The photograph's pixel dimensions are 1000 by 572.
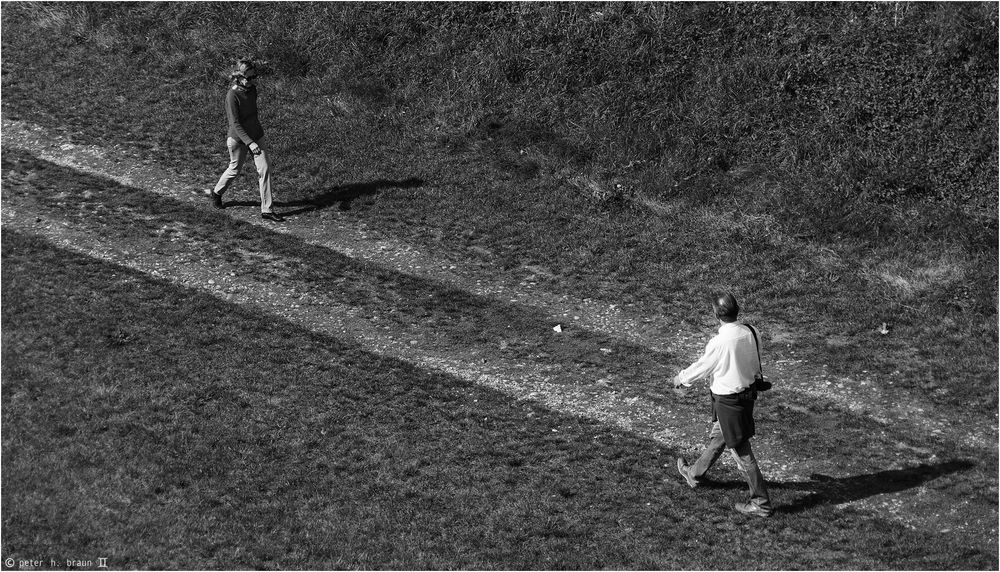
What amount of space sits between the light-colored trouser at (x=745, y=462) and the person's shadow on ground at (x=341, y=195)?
816 cm

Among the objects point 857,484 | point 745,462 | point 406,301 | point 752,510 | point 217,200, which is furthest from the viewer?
point 217,200

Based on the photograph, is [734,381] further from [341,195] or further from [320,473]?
[341,195]

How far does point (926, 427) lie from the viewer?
10.6 m

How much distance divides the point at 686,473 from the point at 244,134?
854 centimetres

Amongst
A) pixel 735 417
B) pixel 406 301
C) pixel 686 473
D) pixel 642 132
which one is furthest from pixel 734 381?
pixel 642 132

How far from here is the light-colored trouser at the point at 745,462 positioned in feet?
29.8

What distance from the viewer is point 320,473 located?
9.91 metres

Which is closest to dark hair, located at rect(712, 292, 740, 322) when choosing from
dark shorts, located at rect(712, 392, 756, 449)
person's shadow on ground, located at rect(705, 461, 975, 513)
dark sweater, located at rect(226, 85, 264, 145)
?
dark shorts, located at rect(712, 392, 756, 449)

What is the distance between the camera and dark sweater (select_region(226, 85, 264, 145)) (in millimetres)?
14469

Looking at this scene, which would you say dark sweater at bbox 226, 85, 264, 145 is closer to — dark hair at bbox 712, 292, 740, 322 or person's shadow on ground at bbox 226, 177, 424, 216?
person's shadow on ground at bbox 226, 177, 424, 216

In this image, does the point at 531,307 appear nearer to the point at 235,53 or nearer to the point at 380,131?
the point at 380,131

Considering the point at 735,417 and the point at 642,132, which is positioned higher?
the point at 642,132

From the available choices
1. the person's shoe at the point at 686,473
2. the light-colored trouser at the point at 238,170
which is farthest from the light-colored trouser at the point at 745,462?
the light-colored trouser at the point at 238,170

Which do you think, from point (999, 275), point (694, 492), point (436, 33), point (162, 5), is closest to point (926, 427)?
point (694, 492)
